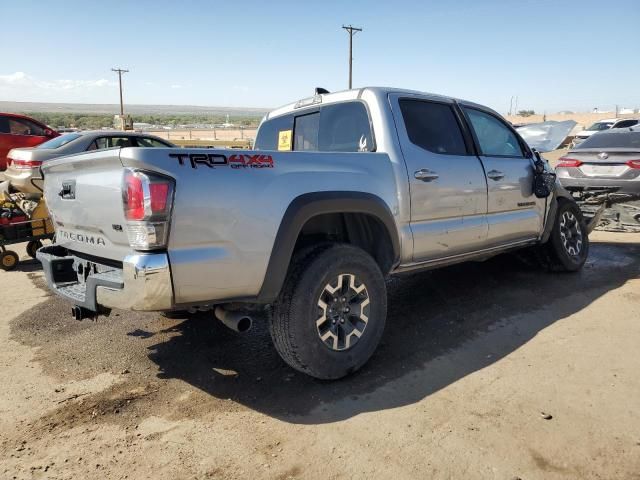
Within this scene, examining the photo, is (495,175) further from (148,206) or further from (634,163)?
(634,163)

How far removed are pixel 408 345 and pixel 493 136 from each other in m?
2.30

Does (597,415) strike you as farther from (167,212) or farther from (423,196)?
(167,212)

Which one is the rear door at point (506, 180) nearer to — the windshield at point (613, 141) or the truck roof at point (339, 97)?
the truck roof at point (339, 97)

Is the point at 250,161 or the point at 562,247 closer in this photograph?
the point at 250,161

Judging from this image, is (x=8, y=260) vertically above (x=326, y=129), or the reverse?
(x=326, y=129)

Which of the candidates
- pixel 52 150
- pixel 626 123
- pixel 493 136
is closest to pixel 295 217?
pixel 493 136

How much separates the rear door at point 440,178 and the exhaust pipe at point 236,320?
58.8 inches

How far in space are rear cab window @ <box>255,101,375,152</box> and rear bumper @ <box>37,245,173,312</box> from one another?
75.6 inches

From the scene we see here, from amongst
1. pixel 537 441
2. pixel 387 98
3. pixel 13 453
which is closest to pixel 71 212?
pixel 13 453

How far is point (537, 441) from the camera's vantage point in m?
2.48

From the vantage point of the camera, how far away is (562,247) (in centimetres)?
545

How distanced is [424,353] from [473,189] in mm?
1479

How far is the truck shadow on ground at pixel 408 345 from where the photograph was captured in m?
2.99

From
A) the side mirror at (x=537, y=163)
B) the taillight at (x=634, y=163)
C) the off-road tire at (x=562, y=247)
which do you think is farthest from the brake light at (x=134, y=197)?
the taillight at (x=634, y=163)
